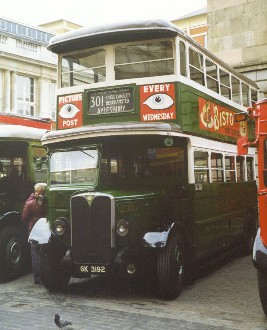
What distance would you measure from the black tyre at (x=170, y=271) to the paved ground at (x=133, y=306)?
0.52 ft

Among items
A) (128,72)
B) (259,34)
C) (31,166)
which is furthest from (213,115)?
(259,34)

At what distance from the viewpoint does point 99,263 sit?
823cm

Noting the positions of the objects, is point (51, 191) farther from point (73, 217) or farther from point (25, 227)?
point (25, 227)

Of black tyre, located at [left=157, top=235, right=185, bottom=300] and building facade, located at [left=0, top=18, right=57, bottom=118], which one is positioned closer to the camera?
black tyre, located at [left=157, top=235, right=185, bottom=300]

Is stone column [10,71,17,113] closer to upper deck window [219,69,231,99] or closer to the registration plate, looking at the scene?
upper deck window [219,69,231,99]

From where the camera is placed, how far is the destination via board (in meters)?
9.50

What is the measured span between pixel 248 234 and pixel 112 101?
5.52 meters

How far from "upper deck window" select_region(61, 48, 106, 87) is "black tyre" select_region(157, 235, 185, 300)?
11.5 feet

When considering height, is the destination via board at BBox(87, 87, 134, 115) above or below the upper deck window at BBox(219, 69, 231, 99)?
below

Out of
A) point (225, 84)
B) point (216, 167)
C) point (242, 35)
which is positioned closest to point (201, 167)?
point (216, 167)

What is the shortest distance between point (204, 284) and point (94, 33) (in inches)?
196

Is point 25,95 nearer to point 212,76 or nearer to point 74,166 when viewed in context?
point 212,76

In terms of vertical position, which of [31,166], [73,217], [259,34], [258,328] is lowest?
[258,328]

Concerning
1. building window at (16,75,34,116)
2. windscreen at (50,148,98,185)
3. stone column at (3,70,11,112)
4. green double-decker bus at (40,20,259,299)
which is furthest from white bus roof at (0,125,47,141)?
building window at (16,75,34,116)
